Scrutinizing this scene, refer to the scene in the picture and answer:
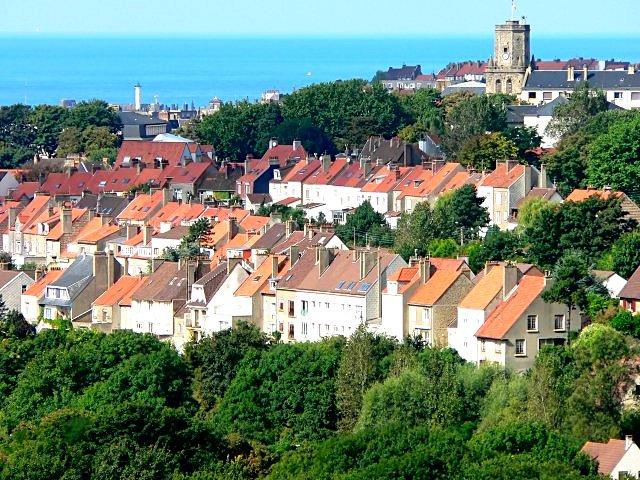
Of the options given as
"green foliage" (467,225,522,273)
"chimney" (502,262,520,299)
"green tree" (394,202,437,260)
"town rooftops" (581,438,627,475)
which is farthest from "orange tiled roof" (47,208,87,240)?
"town rooftops" (581,438,627,475)

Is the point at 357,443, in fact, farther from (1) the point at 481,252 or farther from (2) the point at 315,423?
(1) the point at 481,252

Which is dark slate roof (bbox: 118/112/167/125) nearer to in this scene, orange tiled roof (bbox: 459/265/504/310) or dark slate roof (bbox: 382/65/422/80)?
dark slate roof (bbox: 382/65/422/80)

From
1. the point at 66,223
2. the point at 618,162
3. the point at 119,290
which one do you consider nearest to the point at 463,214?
the point at 618,162

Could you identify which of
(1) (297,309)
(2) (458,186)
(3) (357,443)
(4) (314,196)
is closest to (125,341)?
(1) (297,309)

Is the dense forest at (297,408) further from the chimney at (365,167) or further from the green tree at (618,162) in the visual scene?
the chimney at (365,167)

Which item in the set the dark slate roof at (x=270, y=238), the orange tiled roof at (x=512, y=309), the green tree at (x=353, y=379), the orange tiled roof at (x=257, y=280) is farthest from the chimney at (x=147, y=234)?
the orange tiled roof at (x=512, y=309)

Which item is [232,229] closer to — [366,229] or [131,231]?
[366,229]
